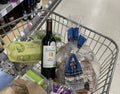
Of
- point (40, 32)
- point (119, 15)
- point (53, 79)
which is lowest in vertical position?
Answer: point (119, 15)

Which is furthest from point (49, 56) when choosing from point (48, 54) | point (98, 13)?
point (98, 13)

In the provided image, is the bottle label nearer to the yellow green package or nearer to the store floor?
the yellow green package

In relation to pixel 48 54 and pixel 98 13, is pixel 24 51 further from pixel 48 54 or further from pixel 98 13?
pixel 98 13

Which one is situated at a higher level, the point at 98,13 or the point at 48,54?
the point at 48,54

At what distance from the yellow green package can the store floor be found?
183 centimetres

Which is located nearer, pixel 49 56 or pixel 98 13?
pixel 49 56

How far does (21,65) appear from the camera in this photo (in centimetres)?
99

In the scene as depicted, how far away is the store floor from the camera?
2.91 metres

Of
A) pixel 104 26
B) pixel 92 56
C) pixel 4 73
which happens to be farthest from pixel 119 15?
pixel 4 73

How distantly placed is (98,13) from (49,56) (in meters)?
2.52

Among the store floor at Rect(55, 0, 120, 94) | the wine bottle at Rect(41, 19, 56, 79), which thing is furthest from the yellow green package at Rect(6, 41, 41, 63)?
the store floor at Rect(55, 0, 120, 94)

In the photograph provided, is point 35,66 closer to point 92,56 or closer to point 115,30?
point 92,56

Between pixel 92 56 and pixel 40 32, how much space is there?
251 mm

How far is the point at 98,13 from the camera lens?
3334 mm
